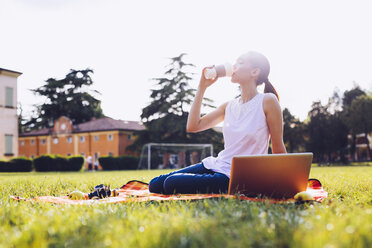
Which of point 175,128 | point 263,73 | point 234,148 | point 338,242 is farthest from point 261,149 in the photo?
point 175,128

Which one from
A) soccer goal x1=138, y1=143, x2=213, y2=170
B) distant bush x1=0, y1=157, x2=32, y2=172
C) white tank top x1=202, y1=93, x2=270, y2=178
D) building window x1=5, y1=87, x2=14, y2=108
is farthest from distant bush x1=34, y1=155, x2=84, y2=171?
white tank top x1=202, y1=93, x2=270, y2=178

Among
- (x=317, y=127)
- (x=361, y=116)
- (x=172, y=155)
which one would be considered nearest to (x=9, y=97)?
(x=172, y=155)

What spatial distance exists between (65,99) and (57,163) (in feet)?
80.8

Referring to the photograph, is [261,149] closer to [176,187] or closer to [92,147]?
[176,187]

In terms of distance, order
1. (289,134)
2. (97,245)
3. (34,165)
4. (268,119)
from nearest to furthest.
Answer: (97,245) → (268,119) → (34,165) → (289,134)

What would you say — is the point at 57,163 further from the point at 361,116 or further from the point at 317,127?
the point at 317,127

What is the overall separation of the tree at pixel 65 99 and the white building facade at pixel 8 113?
22173 mm

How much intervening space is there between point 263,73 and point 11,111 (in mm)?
26168

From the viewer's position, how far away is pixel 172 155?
33844 mm

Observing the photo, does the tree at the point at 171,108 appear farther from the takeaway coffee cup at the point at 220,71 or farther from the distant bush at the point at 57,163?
the takeaway coffee cup at the point at 220,71

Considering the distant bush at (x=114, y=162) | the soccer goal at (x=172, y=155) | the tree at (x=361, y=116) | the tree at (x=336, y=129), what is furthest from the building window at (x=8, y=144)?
the tree at (x=336, y=129)

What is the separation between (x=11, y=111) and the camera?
2597 centimetres

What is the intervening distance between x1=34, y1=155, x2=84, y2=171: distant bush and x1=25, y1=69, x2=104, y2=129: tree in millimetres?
24010

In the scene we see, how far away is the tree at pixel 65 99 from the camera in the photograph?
48125 mm
